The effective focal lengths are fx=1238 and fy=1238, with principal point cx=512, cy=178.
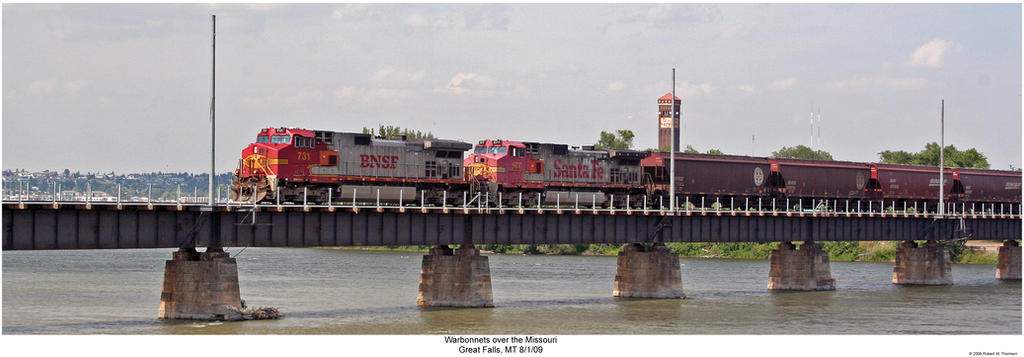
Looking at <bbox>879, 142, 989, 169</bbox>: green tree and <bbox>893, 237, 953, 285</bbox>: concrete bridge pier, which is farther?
<bbox>879, 142, 989, 169</bbox>: green tree

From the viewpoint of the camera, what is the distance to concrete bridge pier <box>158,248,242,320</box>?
48.0 m

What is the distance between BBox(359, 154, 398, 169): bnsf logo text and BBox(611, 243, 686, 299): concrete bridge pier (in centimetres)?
1349

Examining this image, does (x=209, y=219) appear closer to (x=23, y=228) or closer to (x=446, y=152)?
(x=23, y=228)

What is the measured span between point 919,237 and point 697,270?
85.0 ft

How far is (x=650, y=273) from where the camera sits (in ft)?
215

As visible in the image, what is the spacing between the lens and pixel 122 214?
4656 cm

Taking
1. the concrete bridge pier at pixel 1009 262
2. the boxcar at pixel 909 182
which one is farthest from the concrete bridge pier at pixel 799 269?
the concrete bridge pier at pixel 1009 262

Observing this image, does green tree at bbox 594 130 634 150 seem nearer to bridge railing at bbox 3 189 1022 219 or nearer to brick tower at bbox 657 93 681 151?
brick tower at bbox 657 93 681 151

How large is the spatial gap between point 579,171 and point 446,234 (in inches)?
564

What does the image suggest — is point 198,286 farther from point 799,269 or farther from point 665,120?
point 665,120

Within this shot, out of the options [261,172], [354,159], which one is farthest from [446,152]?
[261,172]

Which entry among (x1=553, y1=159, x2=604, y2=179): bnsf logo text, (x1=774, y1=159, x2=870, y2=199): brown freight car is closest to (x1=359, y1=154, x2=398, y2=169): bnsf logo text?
(x1=553, y1=159, x2=604, y2=179): bnsf logo text

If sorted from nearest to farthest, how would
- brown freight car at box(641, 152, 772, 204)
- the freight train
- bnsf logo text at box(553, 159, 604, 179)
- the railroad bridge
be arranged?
the railroad bridge < the freight train < bnsf logo text at box(553, 159, 604, 179) < brown freight car at box(641, 152, 772, 204)

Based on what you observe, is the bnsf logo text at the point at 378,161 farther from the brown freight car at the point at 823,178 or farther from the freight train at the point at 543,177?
the brown freight car at the point at 823,178
